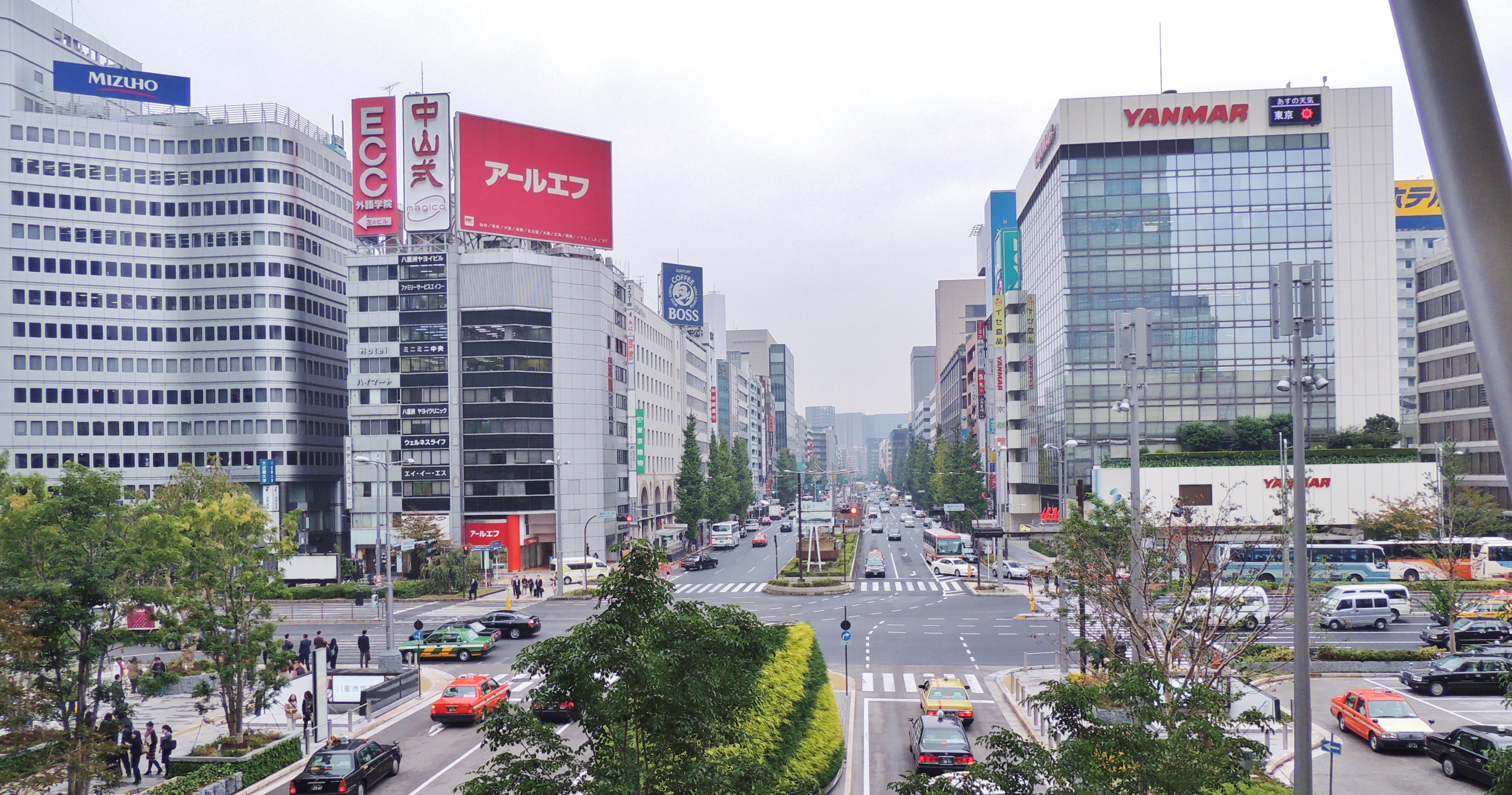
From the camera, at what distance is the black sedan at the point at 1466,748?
20828 millimetres

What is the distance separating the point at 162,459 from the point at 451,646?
2180 inches

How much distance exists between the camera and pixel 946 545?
7300 centimetres

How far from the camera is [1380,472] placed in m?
64.6

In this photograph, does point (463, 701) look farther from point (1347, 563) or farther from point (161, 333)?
point (161, 333)

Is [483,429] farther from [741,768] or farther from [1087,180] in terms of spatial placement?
[741,768]

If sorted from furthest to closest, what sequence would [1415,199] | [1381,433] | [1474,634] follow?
[1415,199] < [1381,433] < [1474,634]

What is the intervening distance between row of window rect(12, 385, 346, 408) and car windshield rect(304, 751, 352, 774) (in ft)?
217

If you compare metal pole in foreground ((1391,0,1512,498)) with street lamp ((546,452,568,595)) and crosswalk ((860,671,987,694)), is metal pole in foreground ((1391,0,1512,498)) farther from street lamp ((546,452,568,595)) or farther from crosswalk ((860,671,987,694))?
street lamp ((546,452,568,595))

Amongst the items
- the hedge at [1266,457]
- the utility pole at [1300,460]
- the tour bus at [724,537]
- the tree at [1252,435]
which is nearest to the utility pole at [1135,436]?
the utility pole at [1300,460]

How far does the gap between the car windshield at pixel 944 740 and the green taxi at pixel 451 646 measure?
77.7 ft

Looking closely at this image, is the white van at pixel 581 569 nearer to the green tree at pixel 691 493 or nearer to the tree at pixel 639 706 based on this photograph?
the green tree at pixel 691 493

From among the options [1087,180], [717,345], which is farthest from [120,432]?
[717,345]

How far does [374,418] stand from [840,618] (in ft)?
148

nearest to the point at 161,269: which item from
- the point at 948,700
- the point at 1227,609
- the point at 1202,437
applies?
the point at 948,700
